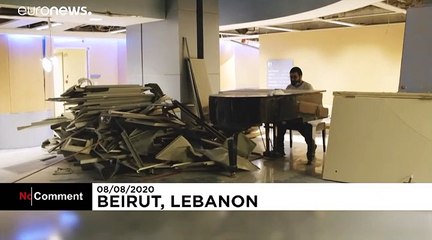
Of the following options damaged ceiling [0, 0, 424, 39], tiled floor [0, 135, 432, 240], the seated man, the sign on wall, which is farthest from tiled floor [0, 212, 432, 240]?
the sign on wall

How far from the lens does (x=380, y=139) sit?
13.0 ft

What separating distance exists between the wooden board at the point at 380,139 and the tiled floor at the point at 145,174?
411 mm

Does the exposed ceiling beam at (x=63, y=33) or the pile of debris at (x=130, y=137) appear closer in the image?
the pile of debris at (x=130, y=137)

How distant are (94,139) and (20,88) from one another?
222cm

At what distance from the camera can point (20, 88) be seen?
629cm

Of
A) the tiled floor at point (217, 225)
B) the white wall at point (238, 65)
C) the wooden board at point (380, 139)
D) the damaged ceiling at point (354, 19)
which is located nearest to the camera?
the tiled floor at point (217, 225)

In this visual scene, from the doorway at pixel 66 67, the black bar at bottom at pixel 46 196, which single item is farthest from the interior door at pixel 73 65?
the black bar at bottom at pixel 46 196

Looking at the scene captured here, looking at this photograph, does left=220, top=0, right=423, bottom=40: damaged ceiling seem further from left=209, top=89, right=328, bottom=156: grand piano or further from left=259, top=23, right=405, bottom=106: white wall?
left=209, top=89, right=328, bottom=156: grand piano

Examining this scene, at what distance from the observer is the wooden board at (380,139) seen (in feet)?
12.4

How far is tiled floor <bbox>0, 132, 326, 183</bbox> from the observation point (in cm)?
440

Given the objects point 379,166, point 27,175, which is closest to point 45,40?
point 27,175

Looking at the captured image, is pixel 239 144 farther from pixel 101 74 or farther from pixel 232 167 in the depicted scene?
pixel 101 74

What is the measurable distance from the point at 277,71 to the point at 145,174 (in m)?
4.87

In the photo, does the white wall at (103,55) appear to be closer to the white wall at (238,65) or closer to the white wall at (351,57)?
the white wall at (238,65)
